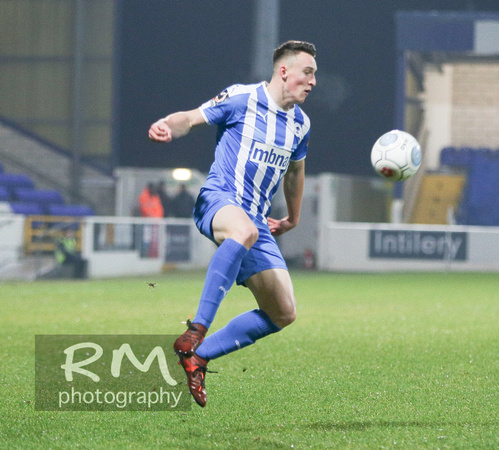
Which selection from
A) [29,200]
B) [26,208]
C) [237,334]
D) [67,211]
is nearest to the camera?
[237,334]

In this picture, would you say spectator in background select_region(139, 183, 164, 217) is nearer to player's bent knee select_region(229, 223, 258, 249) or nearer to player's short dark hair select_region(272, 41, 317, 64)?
player's short dark hair select_region(272, 41, 317, 64)

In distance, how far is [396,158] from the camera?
4512 millimetres

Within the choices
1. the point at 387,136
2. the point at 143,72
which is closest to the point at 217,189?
the point at 387,136

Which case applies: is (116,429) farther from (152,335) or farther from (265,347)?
(152,335)

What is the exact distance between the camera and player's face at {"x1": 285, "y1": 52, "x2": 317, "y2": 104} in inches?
167

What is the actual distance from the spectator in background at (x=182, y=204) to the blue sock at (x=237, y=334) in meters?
16.3

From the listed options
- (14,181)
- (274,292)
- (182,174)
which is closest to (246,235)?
(274,292)

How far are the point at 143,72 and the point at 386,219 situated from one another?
29.8 ft

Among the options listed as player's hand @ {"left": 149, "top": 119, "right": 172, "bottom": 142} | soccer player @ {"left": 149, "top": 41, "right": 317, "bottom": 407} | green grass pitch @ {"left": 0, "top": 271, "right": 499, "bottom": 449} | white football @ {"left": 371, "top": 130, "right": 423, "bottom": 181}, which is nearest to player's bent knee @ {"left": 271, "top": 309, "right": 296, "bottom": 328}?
soccer player @ {"left": 149, "top": 41, "right": 317, "bottom": 407}

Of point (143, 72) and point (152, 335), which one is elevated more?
point (143, 72)

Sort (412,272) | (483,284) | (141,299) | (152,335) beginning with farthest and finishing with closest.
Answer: (412,272)
(483,284)
(141,299)
(152,335)

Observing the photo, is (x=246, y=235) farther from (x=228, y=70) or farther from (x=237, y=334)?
(x=228, y=70)

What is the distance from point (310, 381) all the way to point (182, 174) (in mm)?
18496

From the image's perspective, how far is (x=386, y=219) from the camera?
25.8 metres
